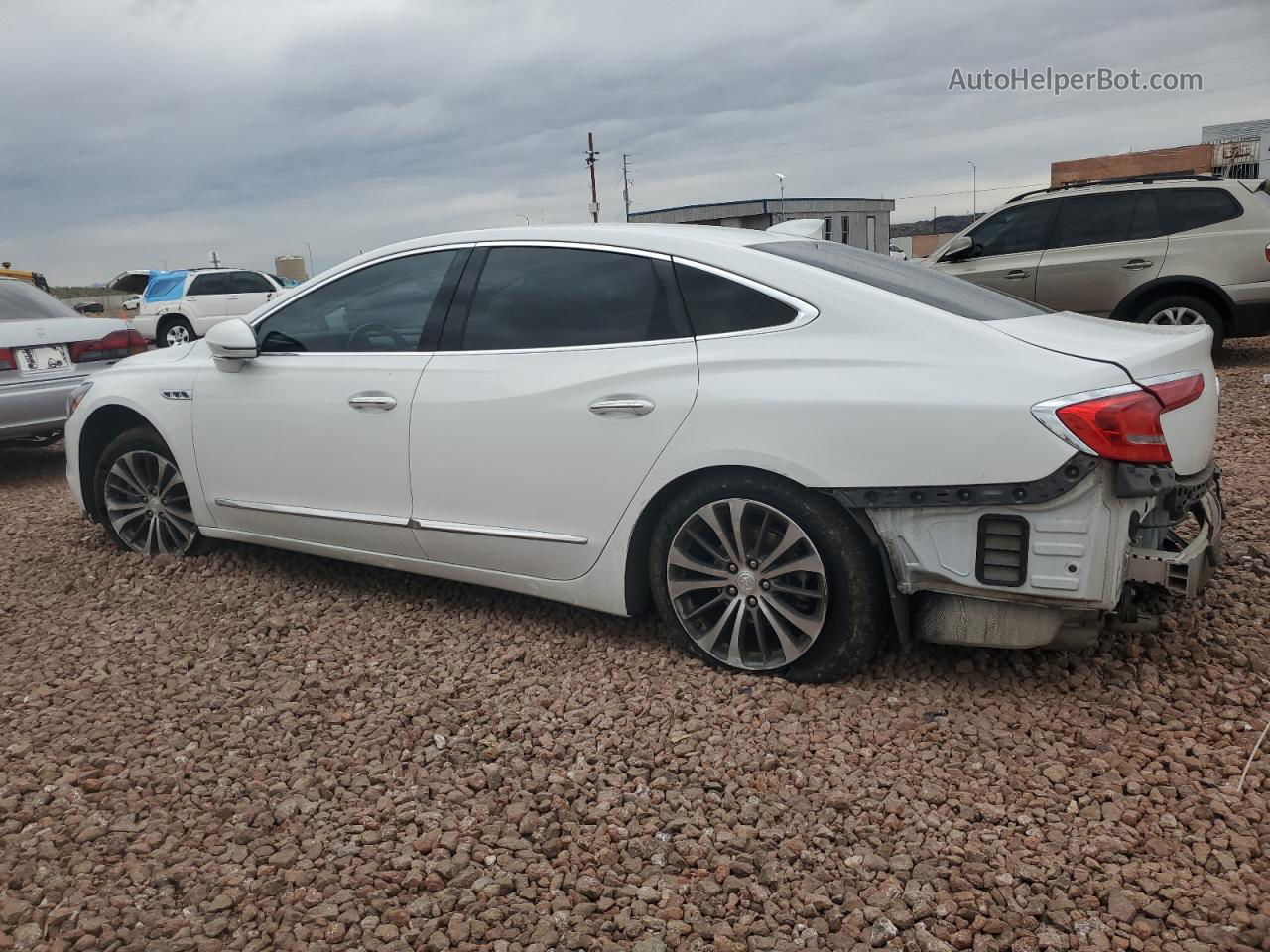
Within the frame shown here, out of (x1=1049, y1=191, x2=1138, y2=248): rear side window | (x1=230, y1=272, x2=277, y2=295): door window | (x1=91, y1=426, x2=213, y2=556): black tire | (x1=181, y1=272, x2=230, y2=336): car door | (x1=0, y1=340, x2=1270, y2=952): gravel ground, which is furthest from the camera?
(x1=230, y1=272, x2=277, y2=295): door window

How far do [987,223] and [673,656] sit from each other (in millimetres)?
7953

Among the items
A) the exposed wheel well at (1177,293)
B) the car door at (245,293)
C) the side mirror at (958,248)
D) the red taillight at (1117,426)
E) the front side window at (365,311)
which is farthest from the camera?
the car door at (245,293)

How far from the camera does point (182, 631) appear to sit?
427 cm

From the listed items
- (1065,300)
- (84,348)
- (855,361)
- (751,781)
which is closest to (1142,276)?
(1065,300)

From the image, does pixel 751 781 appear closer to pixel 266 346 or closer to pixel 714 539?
pixel 714 539

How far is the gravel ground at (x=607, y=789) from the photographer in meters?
2.39

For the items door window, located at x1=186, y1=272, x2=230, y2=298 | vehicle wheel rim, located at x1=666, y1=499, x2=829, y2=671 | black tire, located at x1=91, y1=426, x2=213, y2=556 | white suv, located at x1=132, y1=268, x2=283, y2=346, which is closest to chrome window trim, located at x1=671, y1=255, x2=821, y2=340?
vehicle wheel rim, located at x1=666, y1=499, x2=829, y2=671

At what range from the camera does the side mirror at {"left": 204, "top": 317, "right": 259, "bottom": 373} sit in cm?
445

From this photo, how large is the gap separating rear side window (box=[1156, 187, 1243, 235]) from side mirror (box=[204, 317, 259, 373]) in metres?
8.01

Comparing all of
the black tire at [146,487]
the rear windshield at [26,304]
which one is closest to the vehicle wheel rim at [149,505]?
the black tire at [146,487]

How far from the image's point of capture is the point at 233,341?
4441mm

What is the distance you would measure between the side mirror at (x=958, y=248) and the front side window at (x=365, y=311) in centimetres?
705

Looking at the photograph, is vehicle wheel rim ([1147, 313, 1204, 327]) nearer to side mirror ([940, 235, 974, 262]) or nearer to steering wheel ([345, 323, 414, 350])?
side mirror ([940, 235, 974, 262])

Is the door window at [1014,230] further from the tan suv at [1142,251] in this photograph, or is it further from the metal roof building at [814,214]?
the metal roof building at [814,214]
